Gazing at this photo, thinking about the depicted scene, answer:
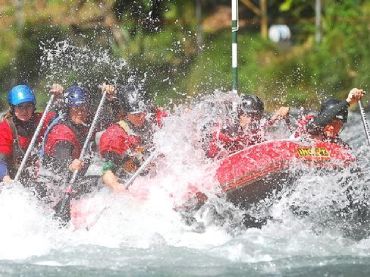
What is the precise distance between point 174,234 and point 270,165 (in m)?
0.94

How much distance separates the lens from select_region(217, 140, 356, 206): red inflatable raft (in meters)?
7.50

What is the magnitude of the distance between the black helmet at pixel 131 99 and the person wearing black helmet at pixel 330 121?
132 centimetres

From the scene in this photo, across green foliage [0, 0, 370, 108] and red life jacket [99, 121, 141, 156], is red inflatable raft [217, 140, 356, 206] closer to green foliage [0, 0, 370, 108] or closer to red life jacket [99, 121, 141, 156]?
red life jacket [99, 121, 141, 156]

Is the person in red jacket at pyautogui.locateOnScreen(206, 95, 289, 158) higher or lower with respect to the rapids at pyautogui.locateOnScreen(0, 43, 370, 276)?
higher

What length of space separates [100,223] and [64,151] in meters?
0.66

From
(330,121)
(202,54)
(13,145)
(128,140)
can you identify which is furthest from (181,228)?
(202,54)

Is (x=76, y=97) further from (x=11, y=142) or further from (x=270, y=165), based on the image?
(x=270, y=165)

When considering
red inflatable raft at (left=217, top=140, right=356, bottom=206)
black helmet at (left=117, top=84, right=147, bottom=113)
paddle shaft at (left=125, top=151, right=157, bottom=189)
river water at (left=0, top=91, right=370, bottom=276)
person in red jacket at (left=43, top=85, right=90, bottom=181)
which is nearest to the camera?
river water at (left=0, top=91, right=370, bottom=276)

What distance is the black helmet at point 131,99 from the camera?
26.7 feet

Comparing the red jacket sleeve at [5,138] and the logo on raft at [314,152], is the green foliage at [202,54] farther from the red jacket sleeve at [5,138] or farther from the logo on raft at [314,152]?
the logo on raft at [314,152]

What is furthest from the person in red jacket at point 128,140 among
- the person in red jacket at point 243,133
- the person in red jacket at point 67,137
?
the person in red jacket at point 243,133

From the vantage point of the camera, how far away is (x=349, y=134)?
1340 cm

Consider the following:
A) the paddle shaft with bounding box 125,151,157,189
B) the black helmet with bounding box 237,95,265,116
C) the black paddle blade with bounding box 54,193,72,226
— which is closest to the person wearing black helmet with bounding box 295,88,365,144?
the black helmet with bounding box 237,95,265,116

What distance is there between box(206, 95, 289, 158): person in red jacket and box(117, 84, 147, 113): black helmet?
667mm
